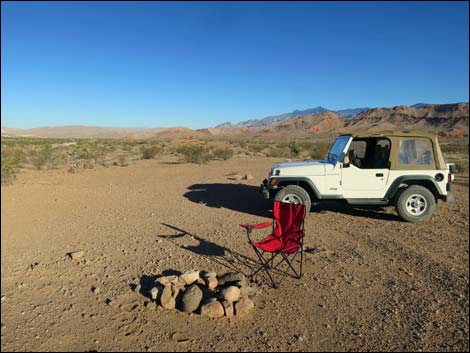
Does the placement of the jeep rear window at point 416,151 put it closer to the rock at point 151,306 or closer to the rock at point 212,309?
the rock at point 212,309

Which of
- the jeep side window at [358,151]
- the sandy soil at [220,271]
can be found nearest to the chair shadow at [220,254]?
the sandy soil at [220,271]

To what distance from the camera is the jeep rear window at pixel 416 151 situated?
726 cm

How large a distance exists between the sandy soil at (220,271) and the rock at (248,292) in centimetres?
12

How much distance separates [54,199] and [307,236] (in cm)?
671

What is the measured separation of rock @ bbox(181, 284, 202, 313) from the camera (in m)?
3.74

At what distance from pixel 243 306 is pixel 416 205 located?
5320 millimetres

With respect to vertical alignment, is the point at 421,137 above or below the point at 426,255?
above

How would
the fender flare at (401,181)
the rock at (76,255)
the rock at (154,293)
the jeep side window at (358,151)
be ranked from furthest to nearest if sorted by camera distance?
the jeep side window at (358,151), the fender flare at (401,181), the rock at (76,255), the rock at (154,293)

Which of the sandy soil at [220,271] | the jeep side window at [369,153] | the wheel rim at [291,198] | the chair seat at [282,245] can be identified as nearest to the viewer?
the sandy soil at [220,271]

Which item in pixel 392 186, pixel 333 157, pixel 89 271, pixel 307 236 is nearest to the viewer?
pixel 89 271

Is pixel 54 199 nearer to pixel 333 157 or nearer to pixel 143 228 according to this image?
pixel 143 228

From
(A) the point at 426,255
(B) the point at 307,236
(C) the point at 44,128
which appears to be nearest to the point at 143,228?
(B) the point at 307,236

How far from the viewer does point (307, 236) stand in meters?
6.39

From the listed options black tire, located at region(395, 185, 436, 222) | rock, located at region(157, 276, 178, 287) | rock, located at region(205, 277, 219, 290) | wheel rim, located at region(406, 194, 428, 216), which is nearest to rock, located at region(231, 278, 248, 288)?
rock, located at region(205, 277, 219, 290)
